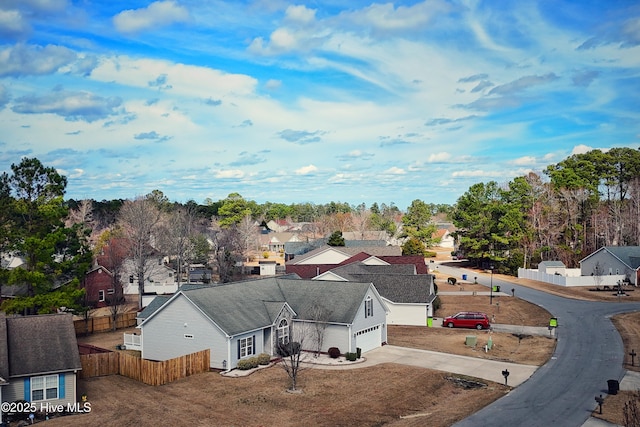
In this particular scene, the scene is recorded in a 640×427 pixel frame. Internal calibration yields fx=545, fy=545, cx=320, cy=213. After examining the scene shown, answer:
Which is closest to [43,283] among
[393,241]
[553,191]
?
[553,191]

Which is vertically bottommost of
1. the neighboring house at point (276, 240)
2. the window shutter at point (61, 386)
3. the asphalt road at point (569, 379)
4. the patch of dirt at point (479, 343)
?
the patch of dirt at point (479, 343)

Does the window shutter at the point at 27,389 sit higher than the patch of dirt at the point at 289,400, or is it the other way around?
the window shutter at the point at 27,389

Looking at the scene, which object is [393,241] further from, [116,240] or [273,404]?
[273,404]

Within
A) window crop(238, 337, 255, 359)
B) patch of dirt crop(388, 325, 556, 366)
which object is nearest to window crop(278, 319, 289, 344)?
window crop(238, 337, 255, 359)

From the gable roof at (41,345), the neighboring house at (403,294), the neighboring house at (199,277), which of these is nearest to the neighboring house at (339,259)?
the neighboring house at (403,294)

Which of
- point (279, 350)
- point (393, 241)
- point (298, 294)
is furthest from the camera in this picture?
point (393, 241)

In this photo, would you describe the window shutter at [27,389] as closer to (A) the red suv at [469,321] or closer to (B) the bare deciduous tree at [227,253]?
(A) the red suv at [469,321]

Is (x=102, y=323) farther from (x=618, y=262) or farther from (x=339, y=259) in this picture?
(x=618, y=262)
